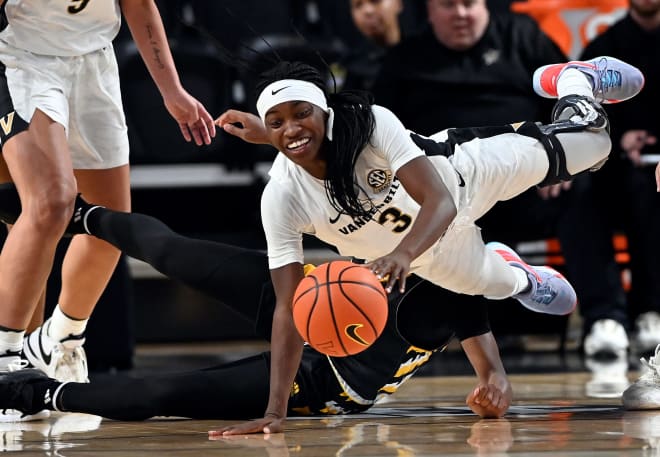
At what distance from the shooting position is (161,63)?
14.3 ft

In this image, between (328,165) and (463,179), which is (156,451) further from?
(463,179)

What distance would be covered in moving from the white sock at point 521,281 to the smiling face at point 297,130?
3.52 feet

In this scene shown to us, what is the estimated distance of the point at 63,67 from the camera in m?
4.00

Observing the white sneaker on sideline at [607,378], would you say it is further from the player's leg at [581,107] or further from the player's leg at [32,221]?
the player's leg at [32,221]

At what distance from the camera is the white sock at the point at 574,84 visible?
4.18 m

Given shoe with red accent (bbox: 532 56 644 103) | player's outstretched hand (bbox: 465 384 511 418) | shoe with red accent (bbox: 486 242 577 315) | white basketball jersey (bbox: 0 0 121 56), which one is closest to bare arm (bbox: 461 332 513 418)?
player's outstretched hand (bbox: 465 384 511 418)

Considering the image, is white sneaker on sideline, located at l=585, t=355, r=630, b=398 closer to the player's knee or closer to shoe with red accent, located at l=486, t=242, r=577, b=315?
shoe with red accent, located at l=486, t=242, r=577, b=315

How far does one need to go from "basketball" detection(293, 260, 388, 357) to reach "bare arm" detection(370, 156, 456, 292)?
1.9 inches

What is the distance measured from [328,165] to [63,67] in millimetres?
1083

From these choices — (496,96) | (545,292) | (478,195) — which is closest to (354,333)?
(478,195)

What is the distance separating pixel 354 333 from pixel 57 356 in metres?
1.69

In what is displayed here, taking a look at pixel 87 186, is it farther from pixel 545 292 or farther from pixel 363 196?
pixel 545 292

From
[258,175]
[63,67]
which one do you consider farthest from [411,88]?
[63,67]

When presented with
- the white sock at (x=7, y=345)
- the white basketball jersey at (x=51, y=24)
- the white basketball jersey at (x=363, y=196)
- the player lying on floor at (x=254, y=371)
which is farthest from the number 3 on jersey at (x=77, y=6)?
the white sock at (x=7, y=345)
